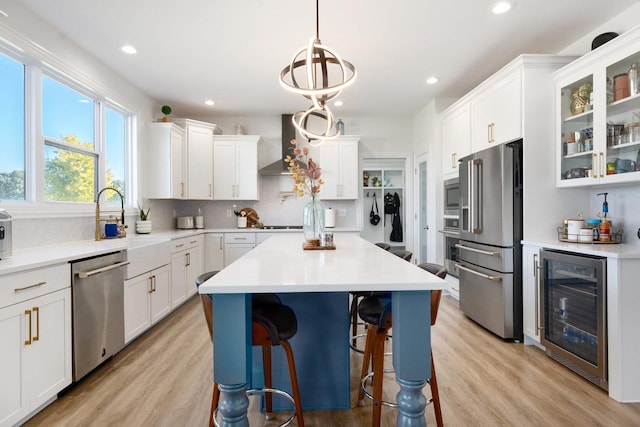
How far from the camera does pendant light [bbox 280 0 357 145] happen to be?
208 centimetres

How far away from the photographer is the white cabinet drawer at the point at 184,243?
4.03 metres

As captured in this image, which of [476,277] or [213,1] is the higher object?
[213,1]

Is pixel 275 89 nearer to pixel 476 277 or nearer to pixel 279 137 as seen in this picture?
pixel 279 137

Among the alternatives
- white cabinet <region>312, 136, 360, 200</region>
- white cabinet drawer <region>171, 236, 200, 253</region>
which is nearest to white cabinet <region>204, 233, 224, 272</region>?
white cabinet drawer <region>171, 236, 200, 253</region>

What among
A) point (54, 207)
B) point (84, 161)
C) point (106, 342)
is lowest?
point (106, 342)

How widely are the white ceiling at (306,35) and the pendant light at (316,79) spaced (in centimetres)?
28

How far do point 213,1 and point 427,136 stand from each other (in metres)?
3.62

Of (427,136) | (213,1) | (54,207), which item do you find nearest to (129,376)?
(54,207)

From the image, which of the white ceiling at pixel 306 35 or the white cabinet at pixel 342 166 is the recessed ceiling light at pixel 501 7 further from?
the white cabinet at pixel 342 166

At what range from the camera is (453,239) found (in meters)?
4.33

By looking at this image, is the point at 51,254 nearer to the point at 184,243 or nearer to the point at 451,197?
the point at 184,243

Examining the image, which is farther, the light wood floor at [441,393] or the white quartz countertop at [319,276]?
the light wood floor at [441,393]

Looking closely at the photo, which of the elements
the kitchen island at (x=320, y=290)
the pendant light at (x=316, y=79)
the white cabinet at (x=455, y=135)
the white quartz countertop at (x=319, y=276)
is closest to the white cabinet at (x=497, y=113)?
the white cabinet at (x=455, y=135)

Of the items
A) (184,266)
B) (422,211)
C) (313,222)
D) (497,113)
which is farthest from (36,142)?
(422,211)
